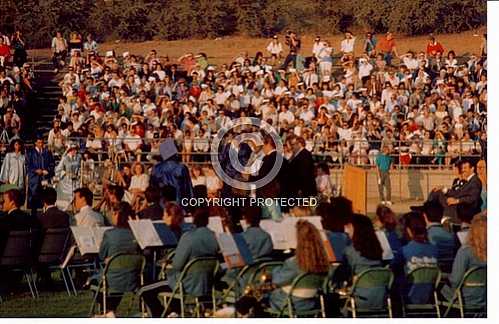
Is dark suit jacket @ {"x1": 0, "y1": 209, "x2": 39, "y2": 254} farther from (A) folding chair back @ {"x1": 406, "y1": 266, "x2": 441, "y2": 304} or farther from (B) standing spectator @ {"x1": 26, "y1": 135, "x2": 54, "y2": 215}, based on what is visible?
(A) folding chair back @ {"x1": 406, "y1": 266, "x2": 441, "y2": 304}

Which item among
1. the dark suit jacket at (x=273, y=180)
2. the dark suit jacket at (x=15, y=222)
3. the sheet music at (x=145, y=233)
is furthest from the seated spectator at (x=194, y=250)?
the dark suit jacket at (x=273, y=180)

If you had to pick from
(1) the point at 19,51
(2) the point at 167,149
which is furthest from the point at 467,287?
(1) the point at 19,51

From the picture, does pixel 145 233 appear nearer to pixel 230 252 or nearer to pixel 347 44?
pixel 230 252

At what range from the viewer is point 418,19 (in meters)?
14.7

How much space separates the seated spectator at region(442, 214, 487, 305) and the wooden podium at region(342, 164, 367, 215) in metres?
2.77

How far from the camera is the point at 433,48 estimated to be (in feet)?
Result: 49.7

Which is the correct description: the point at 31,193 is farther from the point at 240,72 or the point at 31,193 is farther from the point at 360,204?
the point at 360,204

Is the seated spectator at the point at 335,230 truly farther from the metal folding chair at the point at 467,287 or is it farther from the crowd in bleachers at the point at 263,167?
the metal folding chair at the point at 467,287

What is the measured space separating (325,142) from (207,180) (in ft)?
5.78

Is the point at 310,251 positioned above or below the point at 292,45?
below

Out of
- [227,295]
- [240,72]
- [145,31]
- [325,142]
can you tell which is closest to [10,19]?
[145,31]

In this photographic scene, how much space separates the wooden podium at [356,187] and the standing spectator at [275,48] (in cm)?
182

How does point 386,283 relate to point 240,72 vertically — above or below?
below

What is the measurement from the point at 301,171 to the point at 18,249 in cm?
371
